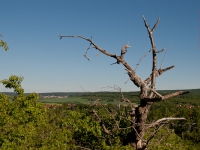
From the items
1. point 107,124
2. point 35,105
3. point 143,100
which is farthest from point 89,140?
point 35,105

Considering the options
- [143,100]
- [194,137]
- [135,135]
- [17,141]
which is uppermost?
[143,100]

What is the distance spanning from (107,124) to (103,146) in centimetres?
109

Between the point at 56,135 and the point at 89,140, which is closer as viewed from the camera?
the point at 89,140

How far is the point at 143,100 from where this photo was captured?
8516 mm

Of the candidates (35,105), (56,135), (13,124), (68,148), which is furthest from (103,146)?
(35,105)

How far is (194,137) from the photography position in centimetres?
7525

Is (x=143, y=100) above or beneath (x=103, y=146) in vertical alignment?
above

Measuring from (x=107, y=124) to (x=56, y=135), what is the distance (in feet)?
15.0

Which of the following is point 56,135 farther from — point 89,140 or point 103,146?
point 103,146

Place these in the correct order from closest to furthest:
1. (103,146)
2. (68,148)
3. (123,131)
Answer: (103,146), (123,131), (68,148)

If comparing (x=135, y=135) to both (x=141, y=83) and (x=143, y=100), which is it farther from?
(x=141, y=83)

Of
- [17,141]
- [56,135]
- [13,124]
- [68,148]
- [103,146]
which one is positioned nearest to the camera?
[103,146]

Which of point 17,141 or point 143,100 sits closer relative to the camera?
point 143,100

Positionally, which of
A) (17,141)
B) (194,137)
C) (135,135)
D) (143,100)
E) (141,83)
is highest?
(141,83)
